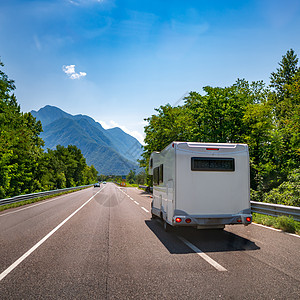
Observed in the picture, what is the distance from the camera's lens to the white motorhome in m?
6.85

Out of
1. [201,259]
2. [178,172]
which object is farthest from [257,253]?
[178,172]

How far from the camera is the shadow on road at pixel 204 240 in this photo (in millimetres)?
6312

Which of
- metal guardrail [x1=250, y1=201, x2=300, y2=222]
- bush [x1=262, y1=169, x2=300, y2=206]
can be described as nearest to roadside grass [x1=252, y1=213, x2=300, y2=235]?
metal guardrail [x1=250, y1=201, x2=300, y2=222]

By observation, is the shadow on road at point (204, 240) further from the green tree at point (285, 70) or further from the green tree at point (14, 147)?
the green tree at point (285, 70)

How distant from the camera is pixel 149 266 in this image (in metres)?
4.96

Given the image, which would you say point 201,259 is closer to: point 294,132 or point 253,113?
point 294,132

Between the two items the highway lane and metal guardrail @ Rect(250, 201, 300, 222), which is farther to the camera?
metal guardrail @ Rect(250, 201, 300, 222)

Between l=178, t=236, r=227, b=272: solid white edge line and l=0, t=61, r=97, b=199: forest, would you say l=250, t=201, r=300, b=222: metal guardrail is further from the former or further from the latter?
l=0, t=61, r=97, b=199: forest

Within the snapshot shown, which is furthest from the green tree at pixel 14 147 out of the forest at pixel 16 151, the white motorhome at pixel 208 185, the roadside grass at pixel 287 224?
the roadside grass at pixel 287 224

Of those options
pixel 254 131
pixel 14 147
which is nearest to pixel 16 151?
pixel 14 147

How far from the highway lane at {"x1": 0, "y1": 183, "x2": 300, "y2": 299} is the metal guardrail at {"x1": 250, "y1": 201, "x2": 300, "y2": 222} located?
0.90 metres

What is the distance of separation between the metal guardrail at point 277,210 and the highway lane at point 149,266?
2.95ft

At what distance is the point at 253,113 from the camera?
23.2 metres

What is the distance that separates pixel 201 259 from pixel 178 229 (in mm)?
3953
